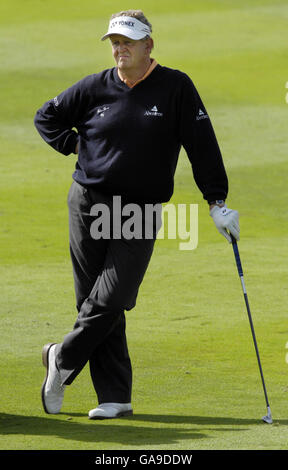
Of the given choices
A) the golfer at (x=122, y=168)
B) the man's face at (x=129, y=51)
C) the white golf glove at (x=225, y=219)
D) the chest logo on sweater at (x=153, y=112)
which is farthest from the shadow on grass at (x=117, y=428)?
the man's face at (x=129, y=51)

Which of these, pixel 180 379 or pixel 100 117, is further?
pixel 180 379

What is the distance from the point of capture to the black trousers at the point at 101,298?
237 inches

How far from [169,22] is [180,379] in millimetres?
21341

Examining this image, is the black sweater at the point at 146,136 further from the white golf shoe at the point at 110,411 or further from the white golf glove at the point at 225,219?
the white golf shoe at the point at 110,411

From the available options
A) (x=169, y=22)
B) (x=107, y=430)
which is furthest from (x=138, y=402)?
(x=169, y=22)

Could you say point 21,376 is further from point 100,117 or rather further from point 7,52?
point 7,52

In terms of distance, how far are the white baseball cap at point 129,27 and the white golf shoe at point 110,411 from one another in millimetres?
1956

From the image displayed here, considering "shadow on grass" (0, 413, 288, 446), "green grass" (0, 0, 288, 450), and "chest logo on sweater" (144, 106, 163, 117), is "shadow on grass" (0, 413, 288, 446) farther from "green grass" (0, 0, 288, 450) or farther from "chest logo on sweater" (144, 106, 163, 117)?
"chest logo on sweater" (144, 106, 163, 117)

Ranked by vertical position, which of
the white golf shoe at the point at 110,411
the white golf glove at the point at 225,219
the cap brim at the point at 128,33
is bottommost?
the white golf shoe at the point at 110,411

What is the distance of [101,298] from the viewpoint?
19.8 ft

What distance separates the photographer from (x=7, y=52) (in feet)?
78.0

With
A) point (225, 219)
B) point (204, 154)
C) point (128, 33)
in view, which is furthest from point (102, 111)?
point (225, 219)

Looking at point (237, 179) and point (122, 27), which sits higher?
point (237, 179)
